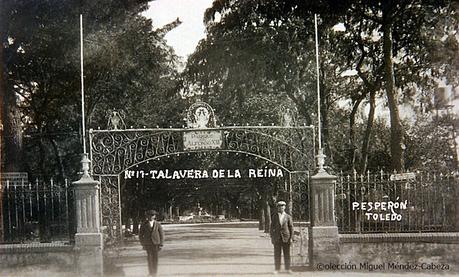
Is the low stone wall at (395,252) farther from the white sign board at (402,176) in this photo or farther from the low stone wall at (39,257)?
the low stone wall at (39,257)

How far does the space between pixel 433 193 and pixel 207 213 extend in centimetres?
506

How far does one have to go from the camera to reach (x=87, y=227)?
466 inches

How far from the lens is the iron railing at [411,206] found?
11945 millimetres

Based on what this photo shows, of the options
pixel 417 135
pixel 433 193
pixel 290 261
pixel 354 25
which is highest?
pixel 354 25

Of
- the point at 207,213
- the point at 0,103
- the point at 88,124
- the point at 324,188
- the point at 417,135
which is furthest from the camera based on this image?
the point at 417,135

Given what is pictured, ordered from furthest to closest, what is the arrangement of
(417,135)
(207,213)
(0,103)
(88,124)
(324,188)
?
(417,135), (88,124), (207,213), (0,103), (324,188)

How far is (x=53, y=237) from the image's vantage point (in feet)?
42.9

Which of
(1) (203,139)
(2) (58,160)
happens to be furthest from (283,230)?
(2) (58,160)

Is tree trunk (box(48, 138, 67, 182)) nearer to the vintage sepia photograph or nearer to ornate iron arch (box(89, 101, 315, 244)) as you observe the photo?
the vintage sepia photograph

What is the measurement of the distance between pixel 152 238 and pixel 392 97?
243 inches

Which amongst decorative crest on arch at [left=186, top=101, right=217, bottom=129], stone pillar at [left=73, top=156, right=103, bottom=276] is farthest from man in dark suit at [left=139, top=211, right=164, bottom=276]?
decorative crest on arch at [left=186, top=101, right=217, bottom=129]

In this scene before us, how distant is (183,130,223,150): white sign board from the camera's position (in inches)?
474

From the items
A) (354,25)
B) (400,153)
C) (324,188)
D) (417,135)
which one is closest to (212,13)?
(354,25)

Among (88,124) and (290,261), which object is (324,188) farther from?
(88,124)
